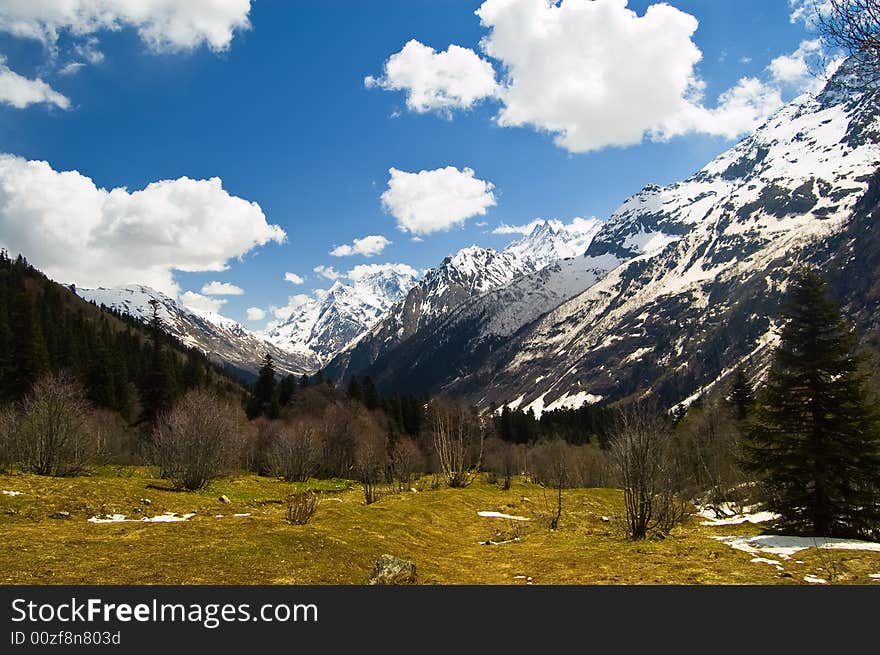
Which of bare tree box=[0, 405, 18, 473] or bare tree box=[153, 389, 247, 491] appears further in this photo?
bare tree box=[0, 405, 18, 473]

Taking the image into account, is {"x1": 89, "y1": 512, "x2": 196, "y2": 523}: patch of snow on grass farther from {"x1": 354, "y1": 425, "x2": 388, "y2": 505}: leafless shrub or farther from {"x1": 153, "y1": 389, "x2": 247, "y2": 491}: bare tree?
{"x1": 354, "y1": 425, "x2": 388, "y2": 505}: leafless shrub

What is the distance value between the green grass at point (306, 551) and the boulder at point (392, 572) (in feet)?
1.55

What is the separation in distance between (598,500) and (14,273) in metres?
206

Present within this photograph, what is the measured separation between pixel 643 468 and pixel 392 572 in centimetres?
1174

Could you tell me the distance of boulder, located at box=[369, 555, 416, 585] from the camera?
451 inches

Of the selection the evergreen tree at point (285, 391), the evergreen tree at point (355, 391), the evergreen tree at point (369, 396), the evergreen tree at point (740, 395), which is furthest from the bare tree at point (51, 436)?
the evergreen tree at point (740, 395)

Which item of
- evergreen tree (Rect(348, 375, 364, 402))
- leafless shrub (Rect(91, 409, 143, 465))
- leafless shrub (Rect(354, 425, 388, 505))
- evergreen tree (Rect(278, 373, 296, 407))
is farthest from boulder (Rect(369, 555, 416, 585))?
evergreen tree (Rect(278, 373, 296, 407))

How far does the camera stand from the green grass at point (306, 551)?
11.1m

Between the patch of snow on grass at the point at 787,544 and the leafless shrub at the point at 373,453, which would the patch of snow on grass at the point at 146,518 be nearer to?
the patch of snow on grass at the point at 787,544

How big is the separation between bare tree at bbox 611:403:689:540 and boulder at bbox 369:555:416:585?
36.3 feet
